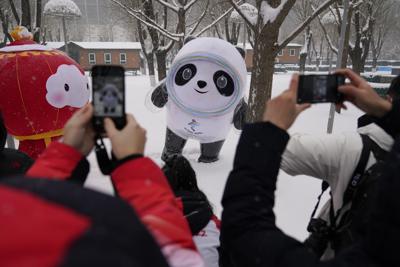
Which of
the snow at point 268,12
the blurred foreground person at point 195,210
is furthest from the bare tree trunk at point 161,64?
the blurred foreground person at point 195,210

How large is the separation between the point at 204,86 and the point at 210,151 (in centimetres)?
140

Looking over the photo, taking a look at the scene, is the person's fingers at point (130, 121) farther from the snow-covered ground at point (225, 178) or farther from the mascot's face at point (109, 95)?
the snow-covered ground at point (225, 178)

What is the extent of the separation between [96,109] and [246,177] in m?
0.49

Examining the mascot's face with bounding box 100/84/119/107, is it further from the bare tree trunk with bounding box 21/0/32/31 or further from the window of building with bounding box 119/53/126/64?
the window of building with bounding box 119/53/126/64

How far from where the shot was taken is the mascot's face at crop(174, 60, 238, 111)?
10.7 feet

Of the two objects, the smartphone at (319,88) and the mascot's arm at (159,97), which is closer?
the smartphone at (319,88)

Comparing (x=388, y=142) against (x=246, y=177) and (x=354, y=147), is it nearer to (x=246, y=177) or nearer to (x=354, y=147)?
(x=354, y=147)

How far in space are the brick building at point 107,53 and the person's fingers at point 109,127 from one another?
28.6 metres

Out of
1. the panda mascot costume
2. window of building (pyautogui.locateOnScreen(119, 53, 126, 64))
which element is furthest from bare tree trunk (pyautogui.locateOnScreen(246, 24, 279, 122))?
window of building (pyautogui.locateOnScreen(119, 53, 126, 64))

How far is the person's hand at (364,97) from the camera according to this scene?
111 centimetres

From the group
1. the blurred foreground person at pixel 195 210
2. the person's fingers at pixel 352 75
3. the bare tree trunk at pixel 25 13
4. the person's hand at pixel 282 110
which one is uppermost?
the bare tree trunk at pixel 25 13

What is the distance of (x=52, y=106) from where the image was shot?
3.01m

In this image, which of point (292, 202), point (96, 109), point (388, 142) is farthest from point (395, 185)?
point (292, 202)

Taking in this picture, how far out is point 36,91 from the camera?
9.58 ft
